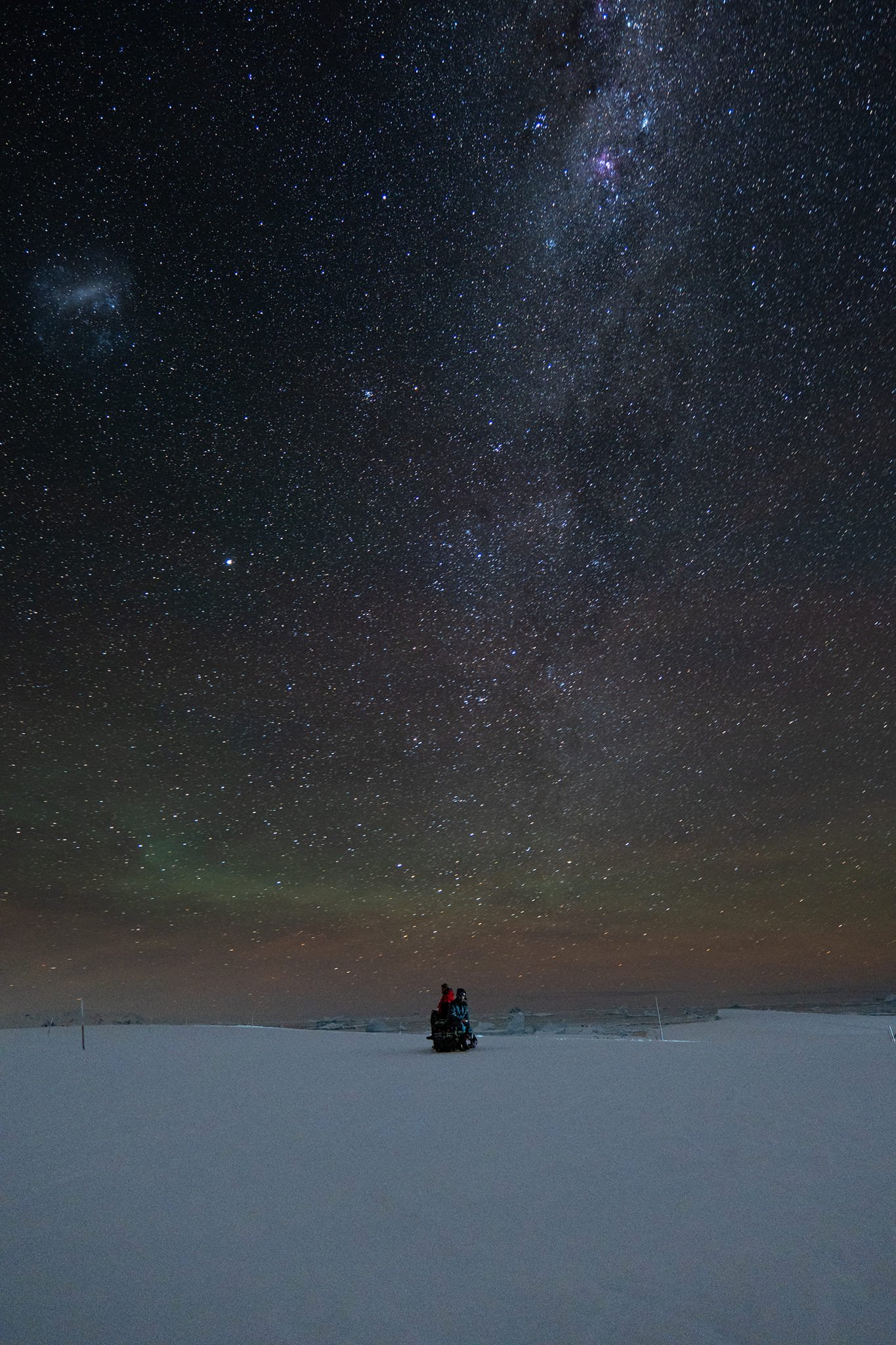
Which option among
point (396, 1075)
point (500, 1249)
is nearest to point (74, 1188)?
point (500, 1249)

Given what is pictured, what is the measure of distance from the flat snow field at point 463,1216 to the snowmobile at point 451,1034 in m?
6.99

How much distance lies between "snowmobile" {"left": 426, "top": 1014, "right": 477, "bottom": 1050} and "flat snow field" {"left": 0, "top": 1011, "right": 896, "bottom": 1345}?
6.99m

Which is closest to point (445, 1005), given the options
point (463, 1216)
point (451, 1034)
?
point (451, 1034)

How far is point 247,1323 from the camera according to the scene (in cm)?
297

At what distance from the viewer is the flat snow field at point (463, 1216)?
294 centimetres

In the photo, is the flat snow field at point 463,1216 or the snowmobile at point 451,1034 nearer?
the flat snow field at point 463,1216

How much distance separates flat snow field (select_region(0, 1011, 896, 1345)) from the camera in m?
2.94

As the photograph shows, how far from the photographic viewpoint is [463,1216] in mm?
4145

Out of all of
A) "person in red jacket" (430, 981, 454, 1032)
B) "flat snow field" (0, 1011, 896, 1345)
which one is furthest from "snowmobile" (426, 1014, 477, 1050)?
"flat snow field" (0, 1011, 896, 1345)

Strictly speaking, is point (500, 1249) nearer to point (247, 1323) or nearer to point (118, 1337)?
point (247, 1323)

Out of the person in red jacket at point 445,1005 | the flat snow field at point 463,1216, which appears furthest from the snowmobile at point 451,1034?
the flat snow field at point 463,1216

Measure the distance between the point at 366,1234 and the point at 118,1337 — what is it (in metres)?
1.41

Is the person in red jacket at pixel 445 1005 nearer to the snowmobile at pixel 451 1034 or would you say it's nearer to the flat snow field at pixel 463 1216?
the snowmobile at pixel 451 1034

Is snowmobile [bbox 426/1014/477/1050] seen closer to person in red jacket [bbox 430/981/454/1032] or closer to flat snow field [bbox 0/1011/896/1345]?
person in red jacket [bbox 430/981/454/1032]
